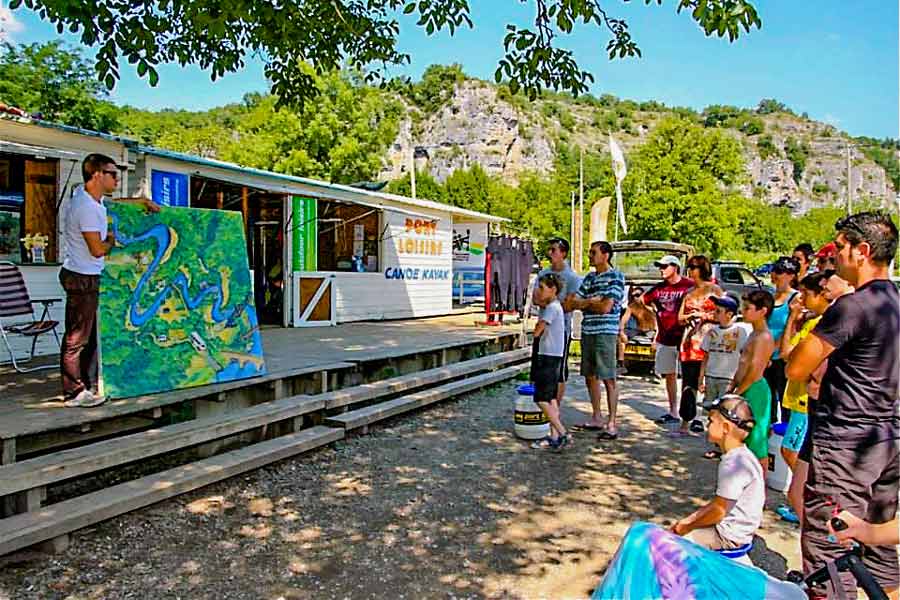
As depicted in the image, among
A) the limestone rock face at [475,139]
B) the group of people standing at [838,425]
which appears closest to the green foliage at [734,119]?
the limestone rock face at [475,139]

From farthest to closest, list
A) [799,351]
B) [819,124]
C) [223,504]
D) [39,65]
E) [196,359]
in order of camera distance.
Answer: [819,124]
[39,65]
[196,359]
[223,504]
[799,351]

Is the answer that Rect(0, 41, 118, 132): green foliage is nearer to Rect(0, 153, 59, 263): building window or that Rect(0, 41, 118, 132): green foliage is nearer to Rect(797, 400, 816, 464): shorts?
Rect(0, 153, 59, 263): building window

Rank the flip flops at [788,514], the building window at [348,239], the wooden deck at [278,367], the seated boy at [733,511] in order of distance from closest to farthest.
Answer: the seated boy at [733,511], the flip flops at [788,514], the wooden deck at [278,367], the building window at [348,239]

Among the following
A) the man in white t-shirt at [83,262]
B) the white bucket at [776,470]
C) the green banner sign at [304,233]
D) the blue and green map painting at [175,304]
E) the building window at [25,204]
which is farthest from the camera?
the green banner sign at [304,233]

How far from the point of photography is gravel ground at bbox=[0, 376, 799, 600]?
11.2 feet

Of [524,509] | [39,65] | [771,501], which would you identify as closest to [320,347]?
[524,509]

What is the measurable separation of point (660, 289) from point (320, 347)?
428cm

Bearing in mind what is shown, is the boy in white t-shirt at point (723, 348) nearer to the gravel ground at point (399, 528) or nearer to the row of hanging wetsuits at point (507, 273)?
the gravel ground at point (399, 528)

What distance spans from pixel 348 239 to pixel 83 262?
8.66 meters

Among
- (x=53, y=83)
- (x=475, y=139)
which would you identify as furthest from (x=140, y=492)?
(x=475, y=139)

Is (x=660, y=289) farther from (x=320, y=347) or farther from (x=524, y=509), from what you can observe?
(x=320, y=347)

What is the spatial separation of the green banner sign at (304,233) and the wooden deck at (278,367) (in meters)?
1.23

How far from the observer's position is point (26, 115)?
705cm

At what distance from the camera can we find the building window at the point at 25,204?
7262mm
